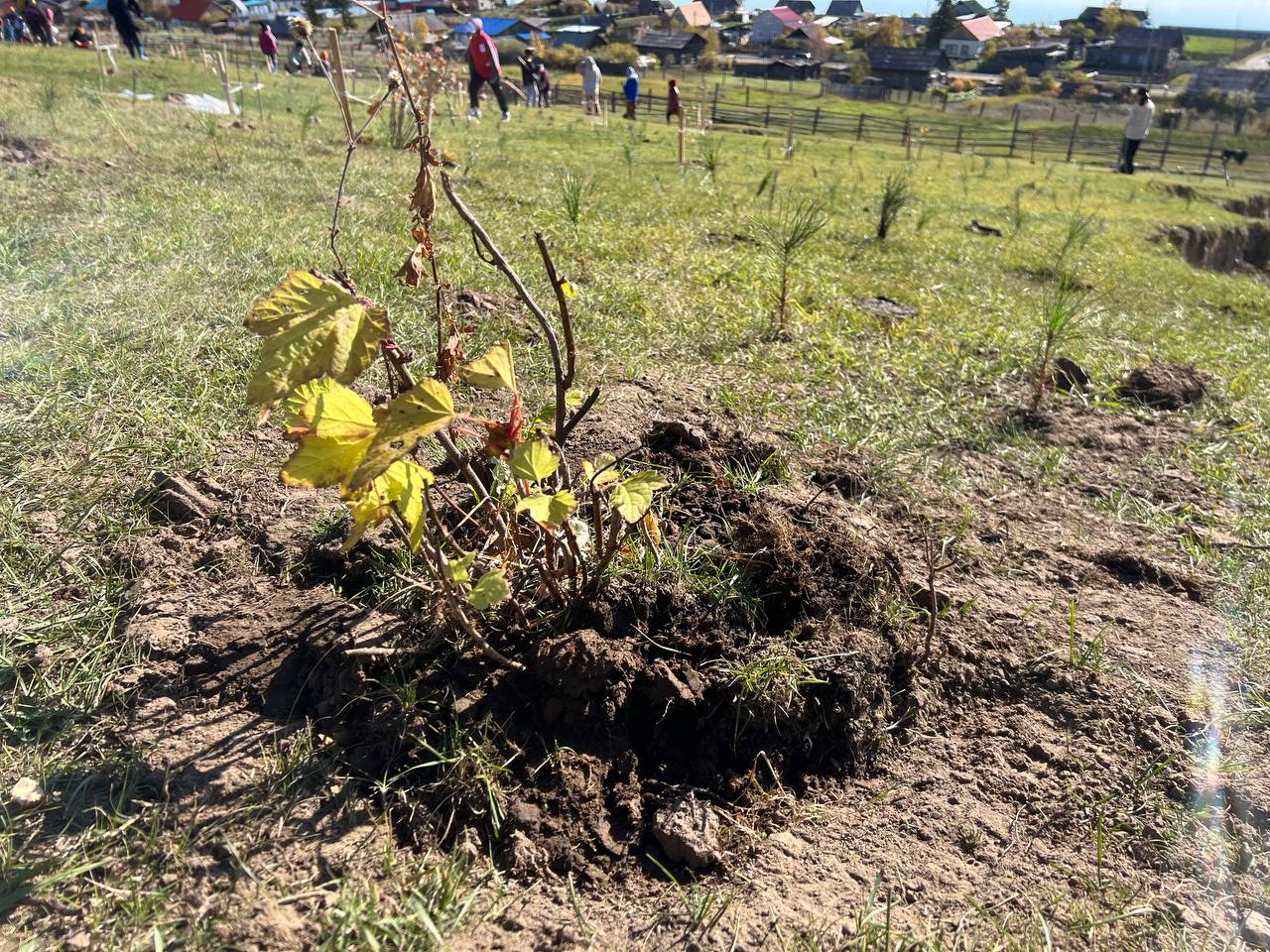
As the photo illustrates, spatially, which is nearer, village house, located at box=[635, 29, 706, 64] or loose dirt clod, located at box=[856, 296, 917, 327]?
loose dirt clod, located at box=[856, 296, 917, 327]

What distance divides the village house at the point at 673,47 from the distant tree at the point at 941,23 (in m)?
20.9

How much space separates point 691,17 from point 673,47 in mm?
22635

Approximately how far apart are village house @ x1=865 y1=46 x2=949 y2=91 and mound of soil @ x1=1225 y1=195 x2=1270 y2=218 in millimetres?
40927

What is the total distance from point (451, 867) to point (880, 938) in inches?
31.2

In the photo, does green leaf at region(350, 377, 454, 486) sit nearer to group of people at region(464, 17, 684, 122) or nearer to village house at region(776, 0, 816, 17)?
group of people at region(464, 17, 684, 122)

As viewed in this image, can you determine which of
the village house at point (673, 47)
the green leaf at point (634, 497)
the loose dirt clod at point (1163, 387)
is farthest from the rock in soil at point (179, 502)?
the village house at point (673, 47)

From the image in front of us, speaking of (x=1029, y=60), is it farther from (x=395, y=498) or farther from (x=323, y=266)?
(x=395, y=498)

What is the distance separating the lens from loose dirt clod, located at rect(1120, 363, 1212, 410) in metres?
4.03

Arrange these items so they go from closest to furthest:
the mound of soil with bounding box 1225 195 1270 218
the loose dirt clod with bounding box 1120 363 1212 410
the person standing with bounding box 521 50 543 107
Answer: the loose dirt clod with bounding box 1120 363 1212 410 < the mound of soil with bounding box 1225 195 1270 218 < the person standing with bounding box 521 50 543 107

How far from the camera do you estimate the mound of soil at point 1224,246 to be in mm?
11367

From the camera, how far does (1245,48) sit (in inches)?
2616

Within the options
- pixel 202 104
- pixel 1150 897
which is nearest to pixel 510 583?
pixel 1150 897

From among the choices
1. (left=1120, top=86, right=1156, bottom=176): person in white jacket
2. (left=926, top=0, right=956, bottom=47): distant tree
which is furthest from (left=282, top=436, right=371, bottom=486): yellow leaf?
(left=926, top=0, right=956, bottom=47): distant tree

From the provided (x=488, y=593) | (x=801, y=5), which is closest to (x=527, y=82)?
(x=488, y=593)
